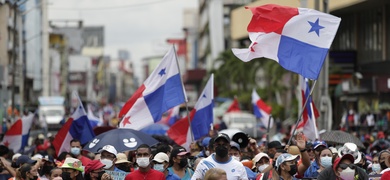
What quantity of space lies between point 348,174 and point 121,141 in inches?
226

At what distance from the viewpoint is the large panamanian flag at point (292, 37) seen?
16344mm

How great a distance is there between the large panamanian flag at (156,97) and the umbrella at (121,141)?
229 cm

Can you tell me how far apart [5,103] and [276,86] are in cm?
1616

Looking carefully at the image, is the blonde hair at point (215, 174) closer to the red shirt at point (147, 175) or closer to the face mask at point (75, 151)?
the red shirt at point (147, 175)

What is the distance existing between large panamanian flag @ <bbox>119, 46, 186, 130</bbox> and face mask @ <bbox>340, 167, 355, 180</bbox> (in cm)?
811

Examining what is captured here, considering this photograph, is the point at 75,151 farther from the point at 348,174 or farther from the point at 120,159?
the point at 348,174

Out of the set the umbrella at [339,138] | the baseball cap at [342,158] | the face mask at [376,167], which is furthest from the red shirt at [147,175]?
the umbrella at [339,138]

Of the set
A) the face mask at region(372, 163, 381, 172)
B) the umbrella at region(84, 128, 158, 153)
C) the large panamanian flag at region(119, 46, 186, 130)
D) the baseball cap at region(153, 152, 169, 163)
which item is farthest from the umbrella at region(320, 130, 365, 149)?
the baseball cap at region(153, 152, 169, 163)

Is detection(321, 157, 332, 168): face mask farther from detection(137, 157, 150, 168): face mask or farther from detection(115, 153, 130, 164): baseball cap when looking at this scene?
detection(115, 153, 130, 164): baseball cap

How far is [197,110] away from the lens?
22250 mm

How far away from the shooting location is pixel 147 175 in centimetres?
1295

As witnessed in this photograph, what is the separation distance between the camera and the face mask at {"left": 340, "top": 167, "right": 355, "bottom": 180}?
11.8m

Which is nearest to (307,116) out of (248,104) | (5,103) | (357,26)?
(357,26)

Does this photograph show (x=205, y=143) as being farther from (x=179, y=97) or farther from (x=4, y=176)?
(x=4, y=176)
